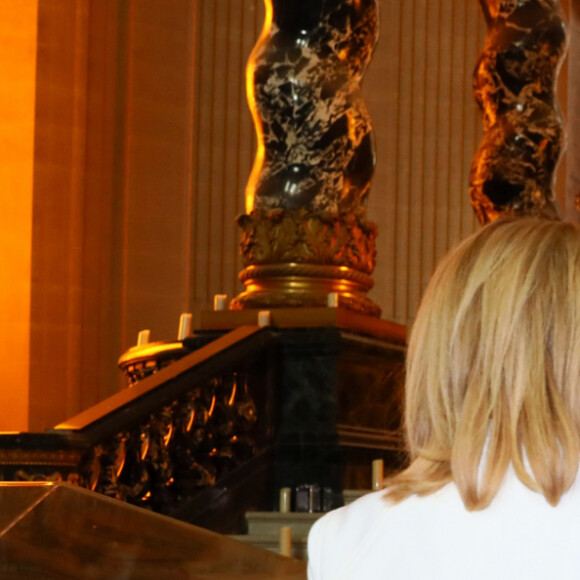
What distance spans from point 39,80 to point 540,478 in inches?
393

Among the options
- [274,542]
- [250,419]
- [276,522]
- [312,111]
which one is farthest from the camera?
[312,111]

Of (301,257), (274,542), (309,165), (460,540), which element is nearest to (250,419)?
(274,542)

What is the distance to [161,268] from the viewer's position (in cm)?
1180

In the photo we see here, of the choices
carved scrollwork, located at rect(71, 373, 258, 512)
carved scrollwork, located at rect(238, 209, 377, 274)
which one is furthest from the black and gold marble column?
carved scrollwork, located at rect(71, 373, 258, 512)

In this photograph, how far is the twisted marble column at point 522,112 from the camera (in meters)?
9.32

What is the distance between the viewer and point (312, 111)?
7148 millimetres

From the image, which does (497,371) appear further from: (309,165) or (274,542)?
(309,165)

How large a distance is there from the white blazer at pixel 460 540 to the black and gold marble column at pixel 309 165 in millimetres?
5245

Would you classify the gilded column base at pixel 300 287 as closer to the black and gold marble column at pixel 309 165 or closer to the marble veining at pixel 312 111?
the black and gold marble column at pixel 309 165

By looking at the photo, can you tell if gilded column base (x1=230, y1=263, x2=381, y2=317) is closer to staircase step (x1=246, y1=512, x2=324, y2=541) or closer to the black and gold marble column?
the black and gold marble column

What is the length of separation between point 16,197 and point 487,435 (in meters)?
9.68

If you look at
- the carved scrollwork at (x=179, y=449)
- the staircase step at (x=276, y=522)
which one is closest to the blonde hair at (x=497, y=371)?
the carved scrollwork at (x=179, y=449)

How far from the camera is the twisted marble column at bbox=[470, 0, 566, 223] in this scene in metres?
9.32

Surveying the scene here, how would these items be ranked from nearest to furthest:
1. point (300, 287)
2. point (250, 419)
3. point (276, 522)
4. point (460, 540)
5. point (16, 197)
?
point (460, 540), point (276, 522), point (250, 419), point (300, 287), point (16, 197)
